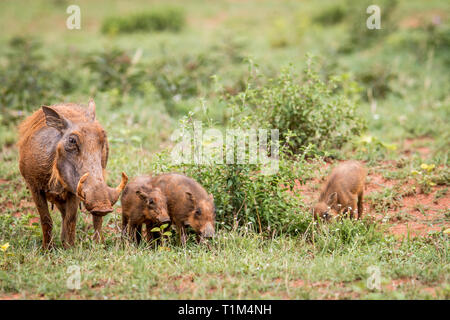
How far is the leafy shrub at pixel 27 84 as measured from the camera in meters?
9.25

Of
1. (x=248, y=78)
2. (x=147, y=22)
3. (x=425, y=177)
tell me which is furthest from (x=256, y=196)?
(x=147, y=22)

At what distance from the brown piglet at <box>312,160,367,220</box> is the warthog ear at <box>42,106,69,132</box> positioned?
106 inches

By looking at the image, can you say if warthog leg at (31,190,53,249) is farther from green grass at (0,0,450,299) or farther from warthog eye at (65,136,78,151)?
warthog eye at (65,136,78,151)

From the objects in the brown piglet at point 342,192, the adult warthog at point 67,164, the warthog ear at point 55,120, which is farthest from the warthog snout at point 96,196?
the brown piglet at point 342,192

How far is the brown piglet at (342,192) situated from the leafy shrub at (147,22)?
451 inches

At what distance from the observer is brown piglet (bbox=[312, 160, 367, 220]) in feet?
19.1

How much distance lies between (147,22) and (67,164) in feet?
41.1

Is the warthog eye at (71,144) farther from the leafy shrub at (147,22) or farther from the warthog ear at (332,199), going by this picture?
the leafy shrub at (147,22)

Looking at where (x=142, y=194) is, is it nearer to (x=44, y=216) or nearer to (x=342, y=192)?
(x=44, y=216)

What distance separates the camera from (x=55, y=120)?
4977 millimetres

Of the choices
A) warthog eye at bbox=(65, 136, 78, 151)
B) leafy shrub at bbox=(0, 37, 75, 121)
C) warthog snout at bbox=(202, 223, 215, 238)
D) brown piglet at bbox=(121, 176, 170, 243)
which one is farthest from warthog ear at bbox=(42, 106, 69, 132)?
leafy shrub at bbox=(0, 37, 75, 121)

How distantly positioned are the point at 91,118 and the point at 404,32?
10.7m

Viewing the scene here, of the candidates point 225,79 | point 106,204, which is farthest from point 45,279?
point 225,79
